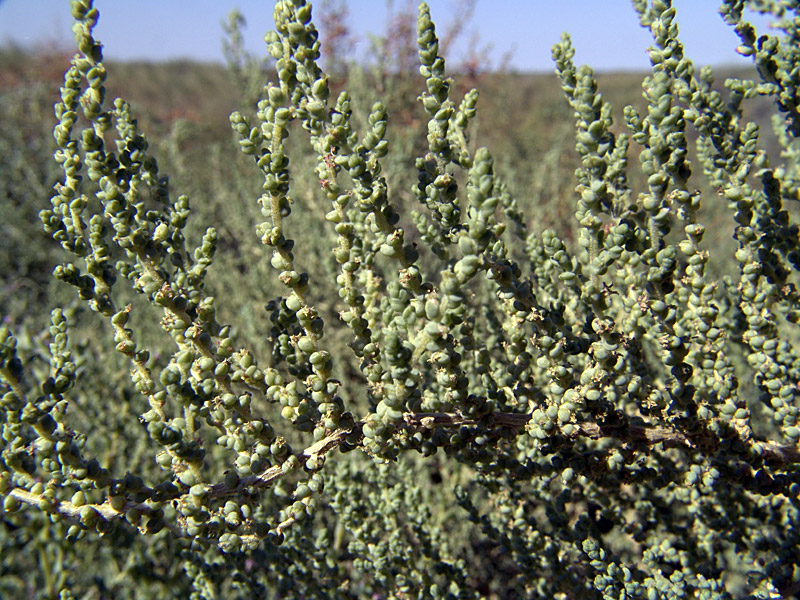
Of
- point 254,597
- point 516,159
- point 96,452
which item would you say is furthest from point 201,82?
point 254,597

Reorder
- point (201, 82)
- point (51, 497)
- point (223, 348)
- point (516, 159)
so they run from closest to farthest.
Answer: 1. point (51, 497)
2. point (223, 348)
3. point (516, 159)
4. point (201, 82)

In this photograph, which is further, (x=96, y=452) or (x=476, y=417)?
(x=96, y=452)

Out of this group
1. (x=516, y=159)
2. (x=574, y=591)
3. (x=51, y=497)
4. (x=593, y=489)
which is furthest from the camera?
(x=516, y=159)

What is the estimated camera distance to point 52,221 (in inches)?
39.4

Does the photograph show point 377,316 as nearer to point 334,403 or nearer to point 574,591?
point 334,403

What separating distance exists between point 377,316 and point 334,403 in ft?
0.63

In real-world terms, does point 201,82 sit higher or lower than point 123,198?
higher

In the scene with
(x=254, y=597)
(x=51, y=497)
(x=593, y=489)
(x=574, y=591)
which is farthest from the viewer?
(x=254, y=597)

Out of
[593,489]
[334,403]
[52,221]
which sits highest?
[52,221]

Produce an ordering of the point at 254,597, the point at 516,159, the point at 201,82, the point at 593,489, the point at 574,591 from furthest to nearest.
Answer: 1. the point at 201,82
2. the point at 516,159
3. the point at 254,597
4. the point at 593,489
5. the point at 574,591

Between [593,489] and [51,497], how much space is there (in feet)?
4.12

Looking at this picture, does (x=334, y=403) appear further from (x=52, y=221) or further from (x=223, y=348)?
(x=52, y=221)

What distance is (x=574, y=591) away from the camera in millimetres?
1369

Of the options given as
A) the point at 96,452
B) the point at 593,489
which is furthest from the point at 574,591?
the point at 96,452
